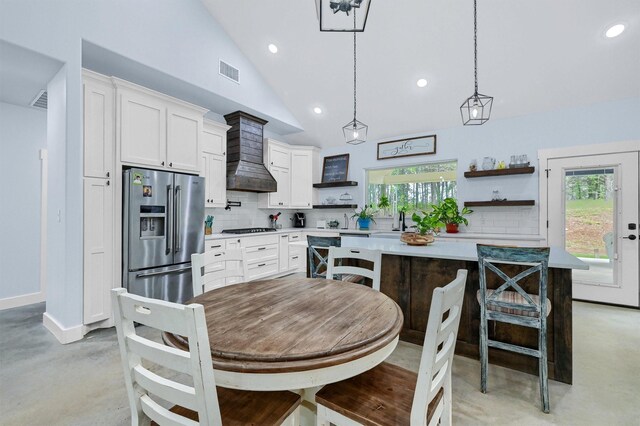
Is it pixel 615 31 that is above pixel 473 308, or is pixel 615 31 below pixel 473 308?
above

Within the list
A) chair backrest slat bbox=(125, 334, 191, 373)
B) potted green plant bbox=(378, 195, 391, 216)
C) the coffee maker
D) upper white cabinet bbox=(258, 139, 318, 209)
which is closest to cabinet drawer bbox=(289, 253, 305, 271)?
the coffee maker

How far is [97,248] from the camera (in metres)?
2.91

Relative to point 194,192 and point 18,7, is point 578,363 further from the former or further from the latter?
point 18,7

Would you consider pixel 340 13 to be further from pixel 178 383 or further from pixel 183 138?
pixel 183 138

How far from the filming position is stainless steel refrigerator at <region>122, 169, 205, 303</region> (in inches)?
121

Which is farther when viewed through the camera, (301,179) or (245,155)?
(301,179)

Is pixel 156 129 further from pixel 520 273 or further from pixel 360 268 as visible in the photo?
pixel 520 273

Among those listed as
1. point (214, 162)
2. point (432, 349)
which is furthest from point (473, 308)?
point (214, 162)

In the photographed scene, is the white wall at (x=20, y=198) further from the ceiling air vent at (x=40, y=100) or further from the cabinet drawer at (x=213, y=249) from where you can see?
the cabinet drawer at (x=213, y=249)

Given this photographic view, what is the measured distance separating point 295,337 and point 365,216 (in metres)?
4.43

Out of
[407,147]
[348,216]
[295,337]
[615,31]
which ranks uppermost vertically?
[615,31]

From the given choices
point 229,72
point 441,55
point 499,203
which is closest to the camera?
point 441,55

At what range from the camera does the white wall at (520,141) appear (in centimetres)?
375

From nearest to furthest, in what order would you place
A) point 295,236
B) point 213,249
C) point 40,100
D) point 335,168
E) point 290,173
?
point 40,100 → point 213,249 → point 295,236 → point 290,173 → point 335,168
